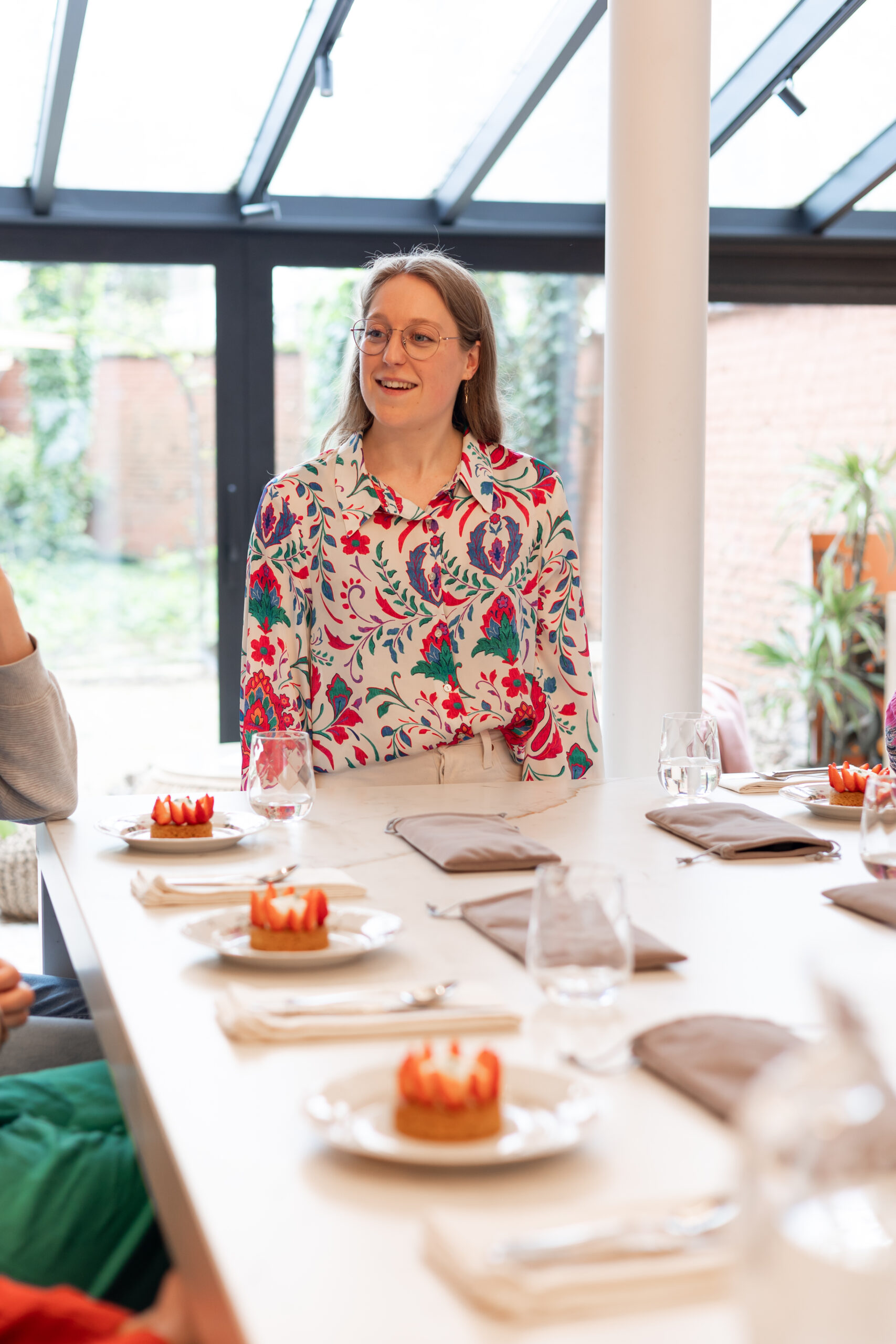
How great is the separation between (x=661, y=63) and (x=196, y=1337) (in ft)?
9.03

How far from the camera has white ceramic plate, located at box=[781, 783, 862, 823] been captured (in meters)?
1.74

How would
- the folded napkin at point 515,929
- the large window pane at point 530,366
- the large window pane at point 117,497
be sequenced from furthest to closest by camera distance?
the large window pane at point 530,366
the large window pane at point 117,497
the folded napkin at point 515,929

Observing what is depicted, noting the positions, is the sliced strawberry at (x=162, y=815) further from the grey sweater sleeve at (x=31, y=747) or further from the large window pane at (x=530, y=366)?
the large window pane at (x=530, y=366)

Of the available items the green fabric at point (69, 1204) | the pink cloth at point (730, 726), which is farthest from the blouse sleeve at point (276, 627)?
the pink cloth at point (730, 726)

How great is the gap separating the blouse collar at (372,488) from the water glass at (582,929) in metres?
1.36

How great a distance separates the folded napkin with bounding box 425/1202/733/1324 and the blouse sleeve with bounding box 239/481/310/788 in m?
1.49

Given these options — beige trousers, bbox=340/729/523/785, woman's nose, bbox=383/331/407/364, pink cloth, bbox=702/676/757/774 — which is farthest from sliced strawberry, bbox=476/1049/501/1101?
pink cloth, bbox=702/676/757/774

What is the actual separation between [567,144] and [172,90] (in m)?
1.11

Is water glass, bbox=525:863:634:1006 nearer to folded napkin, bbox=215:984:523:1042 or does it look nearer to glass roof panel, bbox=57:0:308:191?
folded napkin, bbox=215:984:523:1042

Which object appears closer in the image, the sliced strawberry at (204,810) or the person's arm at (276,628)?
the sliced strawberry at (204,810)

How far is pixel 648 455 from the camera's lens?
118 inches

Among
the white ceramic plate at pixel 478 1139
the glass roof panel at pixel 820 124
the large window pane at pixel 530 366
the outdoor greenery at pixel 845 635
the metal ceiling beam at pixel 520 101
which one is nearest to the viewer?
the white ceramic plate at pixel 478 1139

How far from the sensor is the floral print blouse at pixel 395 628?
2.16 meters

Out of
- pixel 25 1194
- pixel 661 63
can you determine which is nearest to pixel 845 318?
pixel 661 63
